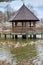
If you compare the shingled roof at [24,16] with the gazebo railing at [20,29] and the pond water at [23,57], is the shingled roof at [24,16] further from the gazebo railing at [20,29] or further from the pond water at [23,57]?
the pond water at [23,57]

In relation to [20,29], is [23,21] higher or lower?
higher

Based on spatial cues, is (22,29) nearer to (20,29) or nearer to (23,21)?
(20,29)

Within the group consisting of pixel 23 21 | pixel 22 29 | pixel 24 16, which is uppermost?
pixel 24 16

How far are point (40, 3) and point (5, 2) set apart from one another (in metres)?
8.56

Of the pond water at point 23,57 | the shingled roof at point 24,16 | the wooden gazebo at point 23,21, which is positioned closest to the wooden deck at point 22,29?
the wooden gazebo at point 23,21

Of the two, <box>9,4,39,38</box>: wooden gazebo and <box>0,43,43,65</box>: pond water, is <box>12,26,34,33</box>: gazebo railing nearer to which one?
<box>9,4,39,38</box>: wooden gazebo

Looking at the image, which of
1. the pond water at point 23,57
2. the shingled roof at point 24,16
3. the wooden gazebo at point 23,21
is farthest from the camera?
the shingled roof at point 24,16

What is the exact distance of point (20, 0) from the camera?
6650cm

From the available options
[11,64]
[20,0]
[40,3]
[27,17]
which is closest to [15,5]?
[20,0]

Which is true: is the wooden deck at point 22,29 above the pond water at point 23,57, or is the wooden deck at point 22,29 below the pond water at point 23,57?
below

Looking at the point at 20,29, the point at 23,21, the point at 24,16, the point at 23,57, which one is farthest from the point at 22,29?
the point at 23,57

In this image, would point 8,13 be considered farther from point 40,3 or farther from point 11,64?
point 11,64

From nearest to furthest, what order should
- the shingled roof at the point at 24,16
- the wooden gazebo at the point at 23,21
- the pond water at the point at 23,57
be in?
the pond water at the point at 23,57 → the wooden gazebo at the point at 23,21 → the shingled roof at the point at 24,16

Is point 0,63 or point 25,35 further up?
point 0,63
